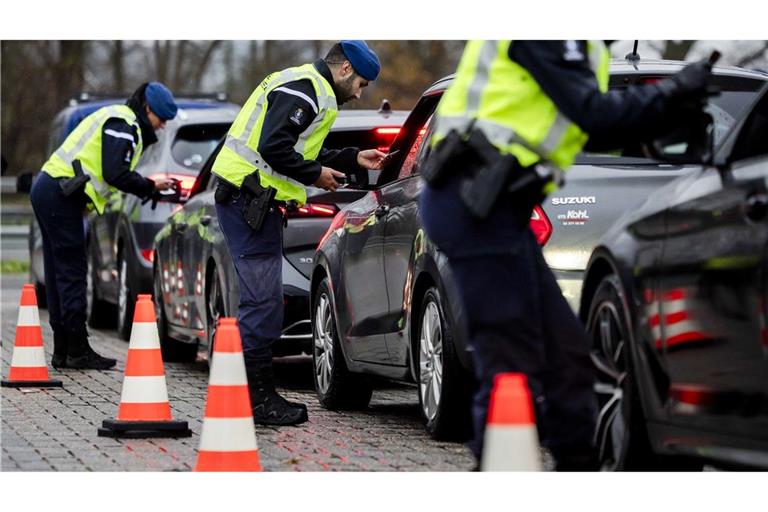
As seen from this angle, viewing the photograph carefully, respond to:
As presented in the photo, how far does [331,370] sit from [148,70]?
35.4 m

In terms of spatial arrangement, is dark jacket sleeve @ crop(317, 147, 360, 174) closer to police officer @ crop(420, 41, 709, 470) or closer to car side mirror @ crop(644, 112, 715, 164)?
police officer @ crop(420, 41, 709, 470)

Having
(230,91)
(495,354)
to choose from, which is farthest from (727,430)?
(230,91)

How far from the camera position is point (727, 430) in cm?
521

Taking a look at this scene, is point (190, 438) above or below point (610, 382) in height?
below

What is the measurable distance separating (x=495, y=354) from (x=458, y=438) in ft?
7.68

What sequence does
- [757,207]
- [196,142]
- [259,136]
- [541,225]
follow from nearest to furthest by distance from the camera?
[757,207] → [541,225] → [259,136] → [196,142]

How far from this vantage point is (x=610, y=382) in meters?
6.08

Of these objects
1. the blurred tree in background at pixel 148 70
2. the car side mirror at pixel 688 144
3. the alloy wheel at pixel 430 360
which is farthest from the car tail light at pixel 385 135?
the blurred tree in background at pixel 148 70

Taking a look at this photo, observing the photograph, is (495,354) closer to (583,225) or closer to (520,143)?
(520,143)

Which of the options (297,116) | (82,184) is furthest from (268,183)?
(82,184)

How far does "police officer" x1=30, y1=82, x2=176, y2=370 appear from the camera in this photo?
11.5 m

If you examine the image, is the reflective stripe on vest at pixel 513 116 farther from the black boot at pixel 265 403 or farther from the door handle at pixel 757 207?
the black boot at pixel 265 403

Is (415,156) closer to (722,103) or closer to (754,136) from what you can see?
(722,103)

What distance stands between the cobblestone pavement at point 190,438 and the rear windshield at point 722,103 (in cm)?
145
